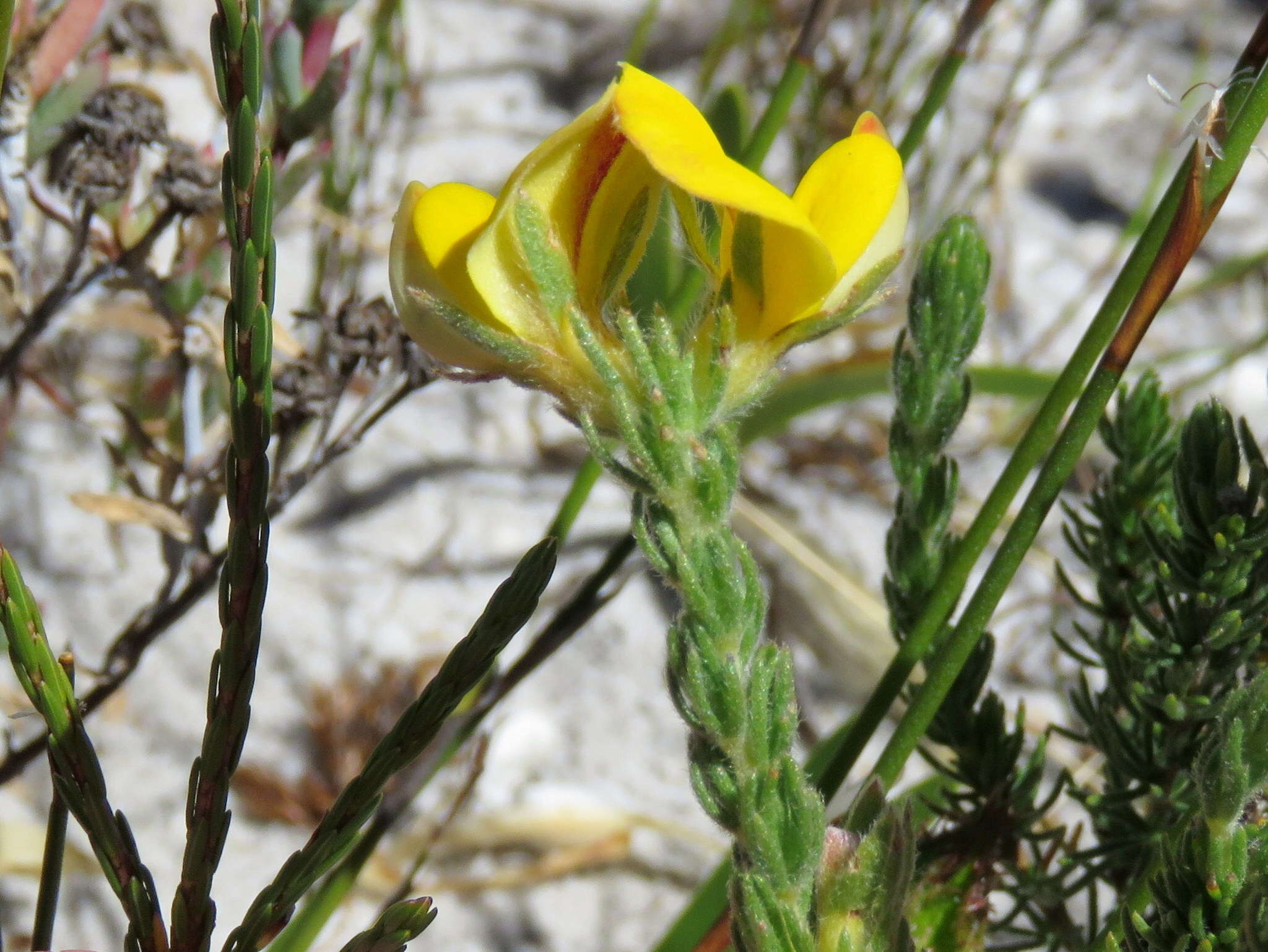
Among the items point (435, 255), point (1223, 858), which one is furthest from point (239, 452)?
point (1223, 858)

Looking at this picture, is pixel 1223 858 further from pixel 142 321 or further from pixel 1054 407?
pixel 142 321

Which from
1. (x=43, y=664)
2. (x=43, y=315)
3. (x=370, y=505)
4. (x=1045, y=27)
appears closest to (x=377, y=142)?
(x=370, y=505)

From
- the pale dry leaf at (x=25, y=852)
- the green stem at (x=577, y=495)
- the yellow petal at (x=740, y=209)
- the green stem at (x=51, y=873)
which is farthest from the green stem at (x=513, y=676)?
the pale dry leaf at (x=25, y=852)

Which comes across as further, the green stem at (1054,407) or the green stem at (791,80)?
the green stem at (791,80)

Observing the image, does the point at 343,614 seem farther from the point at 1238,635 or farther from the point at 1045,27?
the point at 1045,27

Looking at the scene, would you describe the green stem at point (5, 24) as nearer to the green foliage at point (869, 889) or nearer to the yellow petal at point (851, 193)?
the yellow petal at point (851, 193)

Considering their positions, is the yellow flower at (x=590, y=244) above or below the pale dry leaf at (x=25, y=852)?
below
